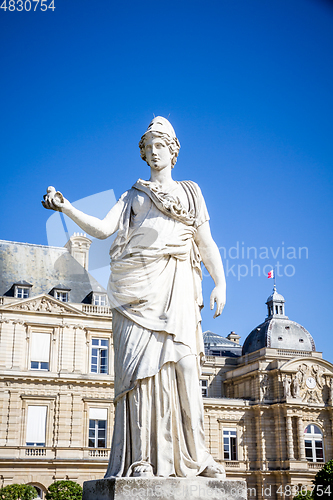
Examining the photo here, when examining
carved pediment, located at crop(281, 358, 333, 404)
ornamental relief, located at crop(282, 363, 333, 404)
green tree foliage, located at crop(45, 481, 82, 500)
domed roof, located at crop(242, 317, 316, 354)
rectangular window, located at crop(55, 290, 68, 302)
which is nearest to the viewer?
green tree foliage, located at crop(45, 481, 82, 500)

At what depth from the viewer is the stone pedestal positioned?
150 inches

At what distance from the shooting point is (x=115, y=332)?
15.3 feet

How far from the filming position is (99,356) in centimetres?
3578

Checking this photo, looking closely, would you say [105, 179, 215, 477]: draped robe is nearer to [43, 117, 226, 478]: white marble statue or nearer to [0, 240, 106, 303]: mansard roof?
[43, 117, 226, 478]: white marble statue

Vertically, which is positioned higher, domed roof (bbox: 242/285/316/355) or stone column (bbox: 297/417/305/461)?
domed roof (bbox: 242/285/316/355)

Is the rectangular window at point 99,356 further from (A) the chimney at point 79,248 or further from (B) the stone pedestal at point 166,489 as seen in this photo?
(B) the stone pedestal at point 166,489

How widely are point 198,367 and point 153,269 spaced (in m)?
0.87

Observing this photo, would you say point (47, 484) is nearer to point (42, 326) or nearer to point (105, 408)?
point (105, 408)

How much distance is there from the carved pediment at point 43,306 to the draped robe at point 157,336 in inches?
1211

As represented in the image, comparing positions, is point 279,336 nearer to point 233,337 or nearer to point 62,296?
point 233,337

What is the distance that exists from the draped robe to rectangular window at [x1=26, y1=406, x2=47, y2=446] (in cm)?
3048

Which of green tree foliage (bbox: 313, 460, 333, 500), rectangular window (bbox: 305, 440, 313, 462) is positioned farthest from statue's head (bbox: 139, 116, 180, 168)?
rectangular window (bbox: 305, 440, 313, 462)

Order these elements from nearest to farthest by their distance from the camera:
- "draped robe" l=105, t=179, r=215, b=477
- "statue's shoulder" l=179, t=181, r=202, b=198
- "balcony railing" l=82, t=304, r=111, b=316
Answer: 1. "draped robe" l=105, t=179, r=215, b=477
2. "statue's shoulder" l=179, t=181, r=202, b=198
3. "balcony railing" l=82, t=304, r=111, b=316

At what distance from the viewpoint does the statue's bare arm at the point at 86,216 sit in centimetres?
432
